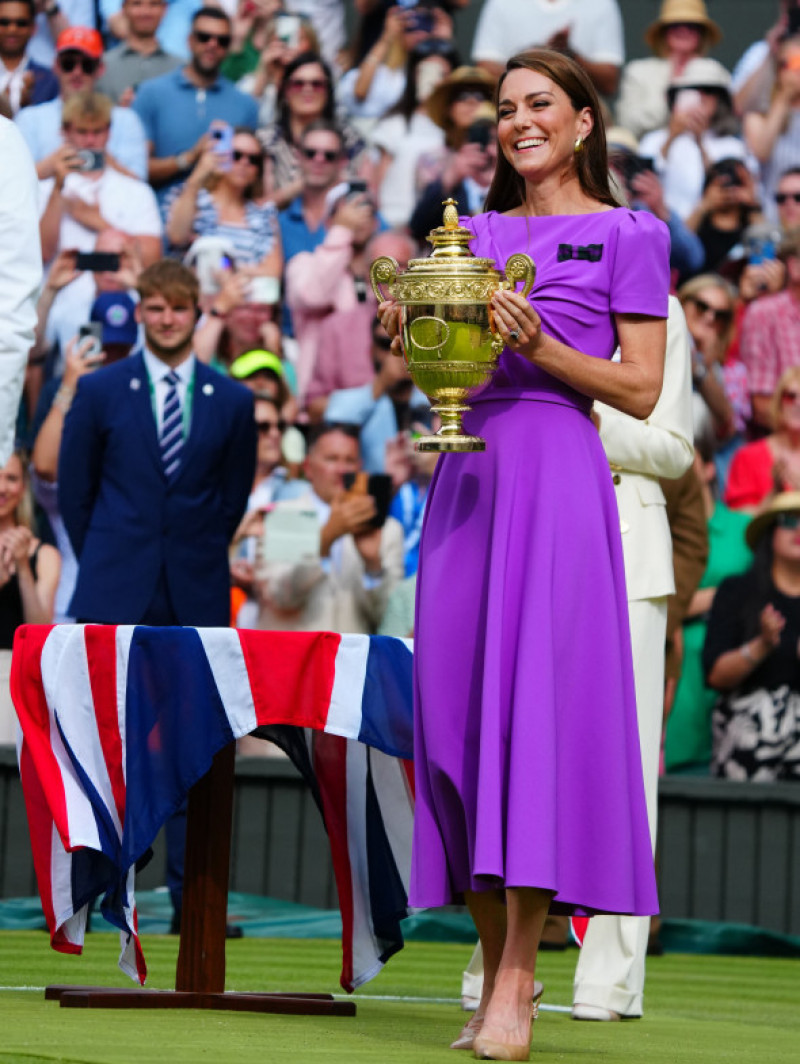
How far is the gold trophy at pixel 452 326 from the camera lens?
131 inches

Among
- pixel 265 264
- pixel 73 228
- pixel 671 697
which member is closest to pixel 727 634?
pixel 671 697

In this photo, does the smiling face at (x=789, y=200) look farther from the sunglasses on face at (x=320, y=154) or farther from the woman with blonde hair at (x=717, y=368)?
the sunglasses on face at (x=320, y=154)

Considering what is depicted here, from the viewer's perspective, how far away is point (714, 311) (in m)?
9.27

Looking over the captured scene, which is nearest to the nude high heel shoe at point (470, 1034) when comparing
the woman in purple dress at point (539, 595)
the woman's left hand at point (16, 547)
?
the woman in purple dress at point (539, 595)

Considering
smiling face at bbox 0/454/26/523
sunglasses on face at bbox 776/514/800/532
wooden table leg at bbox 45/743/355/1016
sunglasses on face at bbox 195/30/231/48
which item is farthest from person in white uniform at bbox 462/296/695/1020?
sunglasses on face at bbox 195/30/231/48

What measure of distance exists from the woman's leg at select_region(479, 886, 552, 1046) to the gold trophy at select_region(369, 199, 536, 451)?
776mm

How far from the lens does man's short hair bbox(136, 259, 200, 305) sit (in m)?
6.36

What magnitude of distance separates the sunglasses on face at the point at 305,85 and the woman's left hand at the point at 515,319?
21.8 feet

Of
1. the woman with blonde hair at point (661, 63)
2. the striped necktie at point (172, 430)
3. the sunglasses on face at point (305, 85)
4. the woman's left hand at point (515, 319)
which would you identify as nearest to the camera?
the woman's left hand at point (515, 319)

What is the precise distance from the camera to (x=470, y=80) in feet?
31.3

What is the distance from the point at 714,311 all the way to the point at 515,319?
6202mm

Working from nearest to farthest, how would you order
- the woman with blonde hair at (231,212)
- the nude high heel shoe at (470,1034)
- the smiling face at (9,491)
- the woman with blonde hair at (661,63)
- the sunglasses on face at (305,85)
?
the nude high heel shoe at (470,1034) < the smiling face at (9,491) < the woman with blonde hair at (231,212) < the sunglasses on face at (305,85) < the woman with blonde hair at (661,63)

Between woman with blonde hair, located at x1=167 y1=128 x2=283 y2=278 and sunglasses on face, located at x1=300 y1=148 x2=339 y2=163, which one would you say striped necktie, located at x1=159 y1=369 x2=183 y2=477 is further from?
sunglasses on face, located at x1=300 y1=148 x2=339 y2=163

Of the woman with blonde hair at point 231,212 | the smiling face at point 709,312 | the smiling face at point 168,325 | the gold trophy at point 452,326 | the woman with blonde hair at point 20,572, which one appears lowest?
the woman with blonde hair at point 20,572
